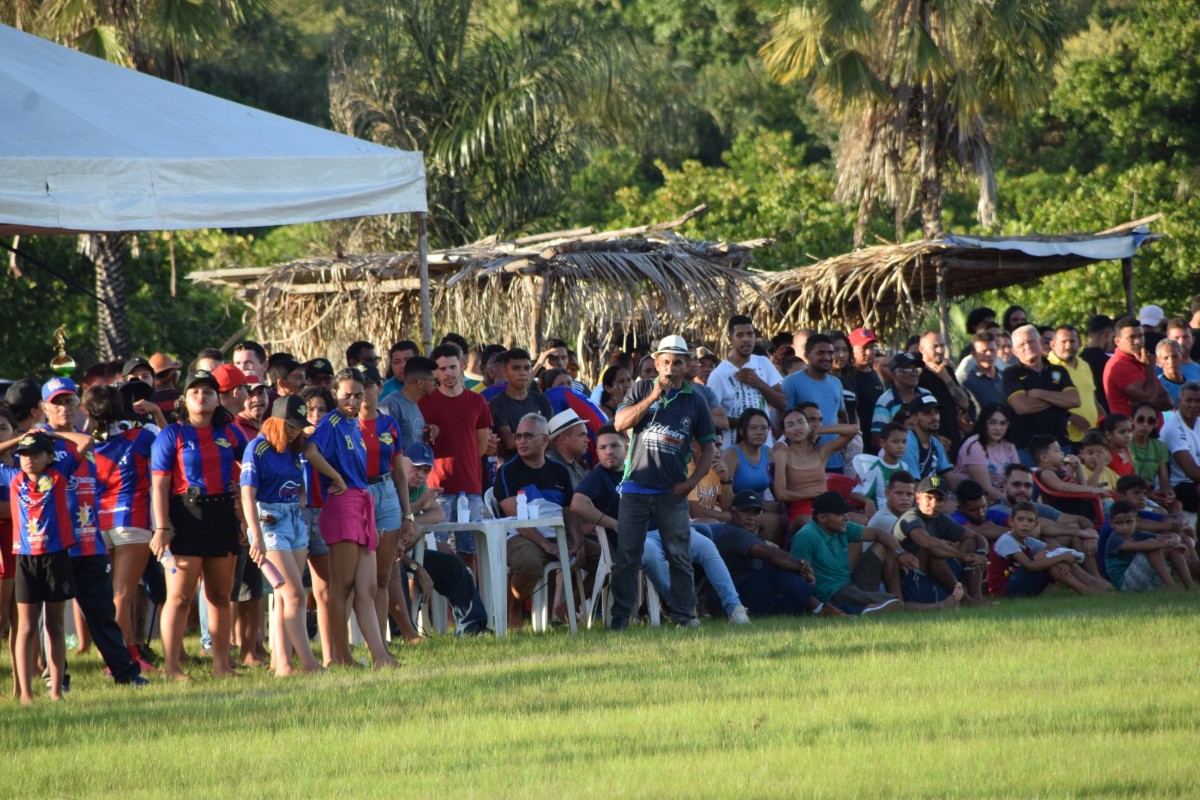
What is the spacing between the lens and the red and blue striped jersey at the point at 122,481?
31.8ft

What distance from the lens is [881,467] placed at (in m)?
12.5

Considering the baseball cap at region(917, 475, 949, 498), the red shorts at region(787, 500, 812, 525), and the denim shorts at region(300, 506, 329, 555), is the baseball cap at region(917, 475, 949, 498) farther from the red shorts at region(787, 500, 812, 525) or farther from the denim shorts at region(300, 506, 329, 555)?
the denim shorts at region(300, 506, 329, 555)

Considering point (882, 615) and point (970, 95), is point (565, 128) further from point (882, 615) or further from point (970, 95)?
point (882, 615)

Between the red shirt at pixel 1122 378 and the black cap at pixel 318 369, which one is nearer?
the black cap at pixel 318 369

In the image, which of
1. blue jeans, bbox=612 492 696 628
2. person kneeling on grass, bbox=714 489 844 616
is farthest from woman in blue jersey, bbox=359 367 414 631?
person kneeling on grass, bbox=714 489 844 616

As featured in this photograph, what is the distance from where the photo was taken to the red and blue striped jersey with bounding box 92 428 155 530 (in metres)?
9.69

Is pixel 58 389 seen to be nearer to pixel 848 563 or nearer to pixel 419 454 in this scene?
pixel 419 454

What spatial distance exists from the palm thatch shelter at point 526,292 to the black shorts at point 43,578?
779 cm

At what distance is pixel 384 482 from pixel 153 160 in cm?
247

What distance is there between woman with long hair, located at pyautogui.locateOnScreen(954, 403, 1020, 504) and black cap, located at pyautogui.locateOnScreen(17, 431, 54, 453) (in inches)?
289

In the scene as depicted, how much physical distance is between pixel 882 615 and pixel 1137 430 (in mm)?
3689

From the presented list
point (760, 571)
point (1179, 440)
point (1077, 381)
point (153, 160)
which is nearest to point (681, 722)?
point (760, 571)

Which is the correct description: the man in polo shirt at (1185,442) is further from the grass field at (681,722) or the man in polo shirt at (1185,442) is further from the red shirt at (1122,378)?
the grass field at (681,722)

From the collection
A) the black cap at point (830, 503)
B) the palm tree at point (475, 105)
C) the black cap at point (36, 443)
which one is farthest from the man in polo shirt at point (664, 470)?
the palm tree at point (475, 105)
